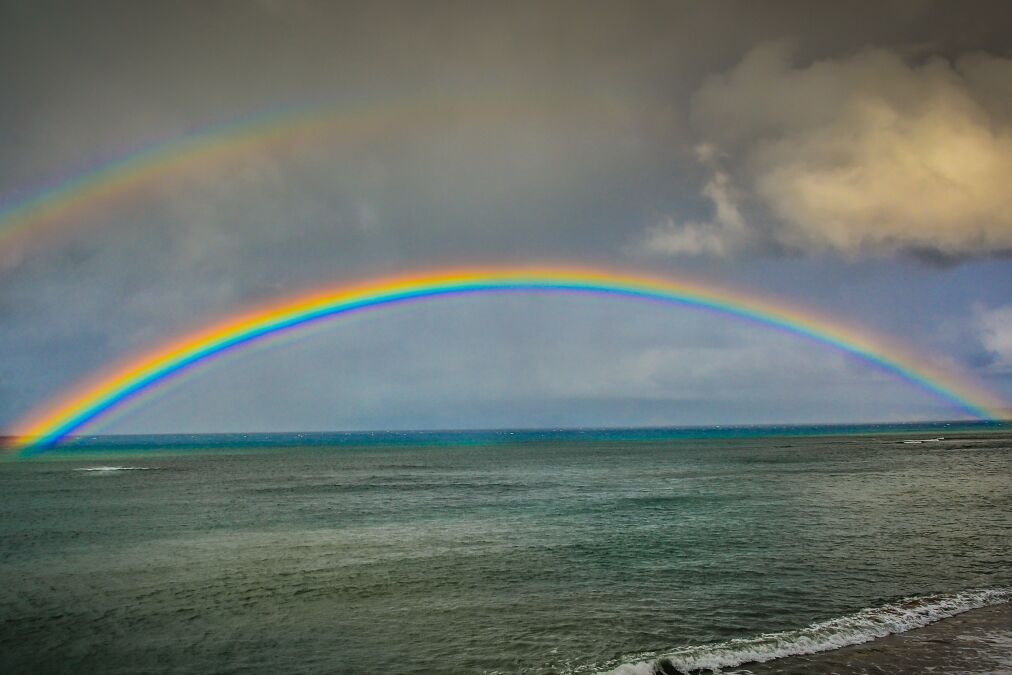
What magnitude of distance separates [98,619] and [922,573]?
2888 cm

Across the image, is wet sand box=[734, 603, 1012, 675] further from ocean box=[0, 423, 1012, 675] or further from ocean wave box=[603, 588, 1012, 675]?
ocean wave box=[603, 588, 1012, 675]

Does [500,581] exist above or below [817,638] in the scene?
below

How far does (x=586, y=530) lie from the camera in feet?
122

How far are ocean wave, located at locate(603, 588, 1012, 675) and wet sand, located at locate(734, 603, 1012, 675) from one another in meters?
0.37

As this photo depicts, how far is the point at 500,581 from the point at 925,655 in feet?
45.0

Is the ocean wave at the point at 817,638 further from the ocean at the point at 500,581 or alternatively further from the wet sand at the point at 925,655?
the wet sand at the point at 925,655

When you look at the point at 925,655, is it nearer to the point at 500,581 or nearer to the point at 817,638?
the point at 817,638

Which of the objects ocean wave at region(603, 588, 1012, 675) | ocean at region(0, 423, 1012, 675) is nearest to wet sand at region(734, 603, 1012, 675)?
ocean at region(0, 423, 1012, 675)

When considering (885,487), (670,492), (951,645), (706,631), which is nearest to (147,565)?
(706,631)

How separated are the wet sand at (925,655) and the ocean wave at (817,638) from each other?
1.23 ft

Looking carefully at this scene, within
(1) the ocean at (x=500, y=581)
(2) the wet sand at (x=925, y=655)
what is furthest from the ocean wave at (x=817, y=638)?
(2) the wet sand at (x=925, y=655)

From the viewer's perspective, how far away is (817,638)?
58.6 feet

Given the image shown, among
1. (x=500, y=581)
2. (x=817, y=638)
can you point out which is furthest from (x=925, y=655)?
(x=500, y=581)

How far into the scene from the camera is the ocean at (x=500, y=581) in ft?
58.1
